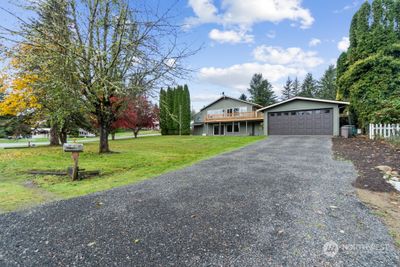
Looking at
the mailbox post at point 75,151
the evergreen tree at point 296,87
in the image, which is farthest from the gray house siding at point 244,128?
the evergreen tree at point 296,87

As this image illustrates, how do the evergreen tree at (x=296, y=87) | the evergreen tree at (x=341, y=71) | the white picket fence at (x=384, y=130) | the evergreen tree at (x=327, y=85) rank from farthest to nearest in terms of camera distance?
the evergreen tree at (x=296, y=87), the evergreen tree at (x=327, y=85), the evergreen tree at (x=341, y=71), the white picket fence at (x=384, y=130)

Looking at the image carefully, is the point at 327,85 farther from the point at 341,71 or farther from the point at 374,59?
the point at 374,59

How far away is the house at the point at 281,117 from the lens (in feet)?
61.4

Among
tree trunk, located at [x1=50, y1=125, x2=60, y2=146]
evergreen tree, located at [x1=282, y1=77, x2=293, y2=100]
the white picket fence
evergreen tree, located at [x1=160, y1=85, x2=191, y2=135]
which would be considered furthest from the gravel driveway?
evergreen tree, located at [x1=282, y1=77, x2=293, y2=100]

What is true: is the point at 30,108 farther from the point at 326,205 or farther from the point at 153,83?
the point at 326,205

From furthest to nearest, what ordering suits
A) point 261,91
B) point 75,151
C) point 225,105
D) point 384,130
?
point 261,91 < point 225,105 < point 384,130 < point 75,151

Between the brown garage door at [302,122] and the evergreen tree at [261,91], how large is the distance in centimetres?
2422

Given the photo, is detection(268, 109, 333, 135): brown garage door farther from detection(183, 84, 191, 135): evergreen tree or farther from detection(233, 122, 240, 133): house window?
detection(183, 84, 191, 135): evergreen tree

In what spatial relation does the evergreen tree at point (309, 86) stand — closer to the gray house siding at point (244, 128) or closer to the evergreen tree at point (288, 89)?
the evergreen tree at point (288, 89)

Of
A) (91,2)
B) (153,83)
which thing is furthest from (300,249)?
(91,2)

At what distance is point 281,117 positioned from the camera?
68.5 feet

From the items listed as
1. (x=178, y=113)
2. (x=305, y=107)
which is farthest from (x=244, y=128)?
(x=178, y=113)

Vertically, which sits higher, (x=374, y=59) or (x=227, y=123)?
(x=374, y=59)

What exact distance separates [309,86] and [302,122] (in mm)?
38038
